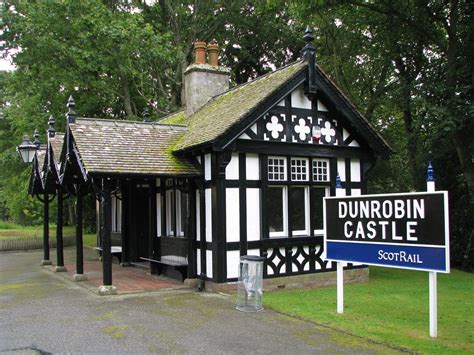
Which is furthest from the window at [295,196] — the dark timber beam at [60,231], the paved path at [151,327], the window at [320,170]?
the dark timber beam at [60,231]

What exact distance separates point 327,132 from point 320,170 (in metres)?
1.04

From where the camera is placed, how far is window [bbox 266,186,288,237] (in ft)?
41.4

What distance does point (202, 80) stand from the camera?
1659cm

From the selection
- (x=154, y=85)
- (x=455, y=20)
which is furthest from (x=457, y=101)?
(x=154, y=85)

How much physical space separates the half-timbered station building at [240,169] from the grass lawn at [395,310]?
52.7 inches

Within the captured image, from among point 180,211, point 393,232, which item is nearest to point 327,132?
point 180,211

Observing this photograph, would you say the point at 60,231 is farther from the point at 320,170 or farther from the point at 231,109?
the point at 320,170

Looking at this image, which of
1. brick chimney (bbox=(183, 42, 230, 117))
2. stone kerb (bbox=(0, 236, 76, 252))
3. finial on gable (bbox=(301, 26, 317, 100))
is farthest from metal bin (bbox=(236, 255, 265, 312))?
stone kerb (bbox=(0, 236, 76, 252))

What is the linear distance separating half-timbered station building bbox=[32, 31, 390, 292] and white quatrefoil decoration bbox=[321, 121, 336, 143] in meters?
0.03

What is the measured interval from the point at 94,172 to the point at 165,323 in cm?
391

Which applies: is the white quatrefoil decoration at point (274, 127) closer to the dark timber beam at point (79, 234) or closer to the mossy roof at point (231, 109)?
the mossy roof at point (231, 109)

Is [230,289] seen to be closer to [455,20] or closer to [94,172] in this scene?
[94,172]

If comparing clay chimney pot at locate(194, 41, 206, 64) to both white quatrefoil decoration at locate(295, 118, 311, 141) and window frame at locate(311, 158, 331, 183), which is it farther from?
window frame at locate(311, 158, 331, 183)

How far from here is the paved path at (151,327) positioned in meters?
7.28
